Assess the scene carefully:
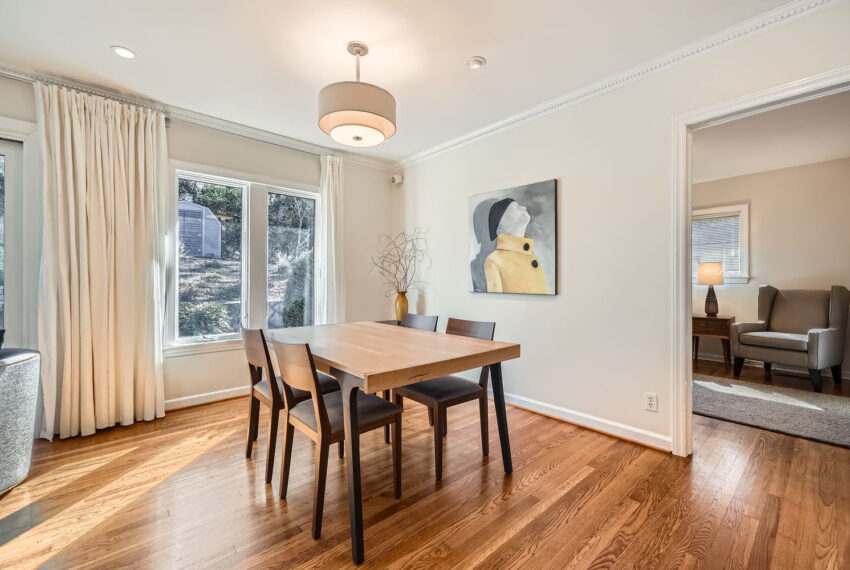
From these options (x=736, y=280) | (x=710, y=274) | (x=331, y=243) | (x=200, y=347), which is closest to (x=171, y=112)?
(x=331, y=243)

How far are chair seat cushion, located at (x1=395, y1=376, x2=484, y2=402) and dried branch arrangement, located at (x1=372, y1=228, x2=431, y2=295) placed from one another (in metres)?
2.15

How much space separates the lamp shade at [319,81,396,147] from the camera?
1.95 meters

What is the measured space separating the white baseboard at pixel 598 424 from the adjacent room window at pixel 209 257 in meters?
2.75

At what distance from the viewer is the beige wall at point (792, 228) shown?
4191 mm

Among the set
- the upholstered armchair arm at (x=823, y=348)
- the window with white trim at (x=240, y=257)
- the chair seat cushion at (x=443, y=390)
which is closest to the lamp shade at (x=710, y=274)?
the upholstered armchair arm at (x=823, y=348)

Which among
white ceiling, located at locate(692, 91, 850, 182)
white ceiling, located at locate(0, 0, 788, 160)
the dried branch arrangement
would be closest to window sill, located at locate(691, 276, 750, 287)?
white ceiling, located at locate(692, 91, 850, 182)

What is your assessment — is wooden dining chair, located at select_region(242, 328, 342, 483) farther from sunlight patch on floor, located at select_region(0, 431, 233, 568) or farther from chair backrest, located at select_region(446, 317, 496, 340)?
chair backrest, located at select_region(446, 317, 496, 340)

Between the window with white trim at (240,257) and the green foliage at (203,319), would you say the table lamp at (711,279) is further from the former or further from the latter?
the green foliage at (203,319)

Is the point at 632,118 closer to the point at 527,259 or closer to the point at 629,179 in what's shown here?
the point at 629,179

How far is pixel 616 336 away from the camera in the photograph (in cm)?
273

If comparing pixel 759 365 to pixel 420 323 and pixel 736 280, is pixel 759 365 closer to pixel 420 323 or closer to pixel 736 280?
pixel 736 280

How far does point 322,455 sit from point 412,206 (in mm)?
3281

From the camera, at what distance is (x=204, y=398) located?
3383mm

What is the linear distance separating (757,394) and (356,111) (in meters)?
4.31
